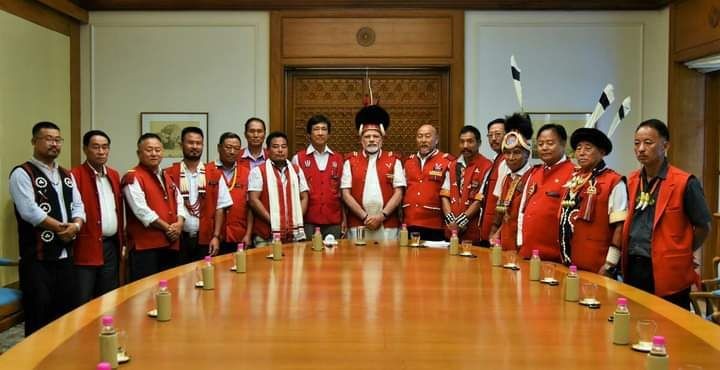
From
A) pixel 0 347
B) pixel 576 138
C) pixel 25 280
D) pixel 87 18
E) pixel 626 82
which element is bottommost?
pixel 0 347

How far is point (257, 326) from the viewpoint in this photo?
2.32 m

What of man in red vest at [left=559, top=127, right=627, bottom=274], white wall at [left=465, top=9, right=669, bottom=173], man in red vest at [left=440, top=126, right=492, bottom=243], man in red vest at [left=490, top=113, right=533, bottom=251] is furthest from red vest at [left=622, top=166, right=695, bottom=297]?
white wall at [left=465, top=9, right=669, bottom=173]

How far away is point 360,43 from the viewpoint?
7.03 m

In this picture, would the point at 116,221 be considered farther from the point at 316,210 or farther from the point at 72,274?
the point at 316,210

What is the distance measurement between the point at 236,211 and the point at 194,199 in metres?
0.32

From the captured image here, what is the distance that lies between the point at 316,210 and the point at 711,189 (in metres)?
3.68

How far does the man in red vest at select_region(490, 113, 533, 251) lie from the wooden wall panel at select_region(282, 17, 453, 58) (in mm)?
2232

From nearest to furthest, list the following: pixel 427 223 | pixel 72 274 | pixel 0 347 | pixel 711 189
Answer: pixel 72 274, pixel 0 347, pixel 427 223, pixel 711 189

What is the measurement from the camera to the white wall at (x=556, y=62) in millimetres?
6996

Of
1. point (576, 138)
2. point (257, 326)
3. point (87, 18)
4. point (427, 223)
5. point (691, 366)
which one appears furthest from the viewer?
point (87, 18)

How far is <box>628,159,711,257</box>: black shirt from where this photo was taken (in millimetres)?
3414

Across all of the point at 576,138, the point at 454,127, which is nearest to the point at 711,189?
the point at 454,127

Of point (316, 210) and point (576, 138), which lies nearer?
point (576, 138)

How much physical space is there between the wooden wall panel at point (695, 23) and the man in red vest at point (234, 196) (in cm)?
405
